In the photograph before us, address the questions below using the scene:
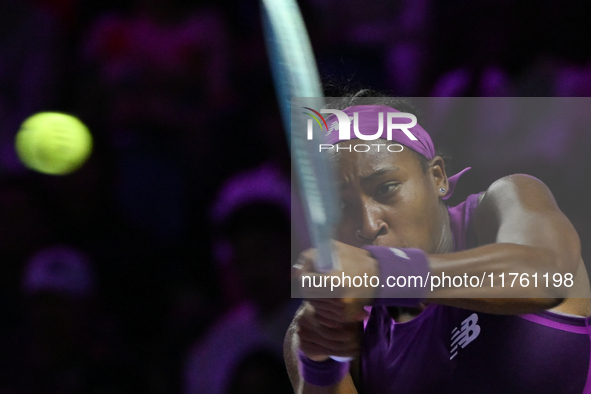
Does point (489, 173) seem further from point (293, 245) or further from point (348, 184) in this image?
point (293, 245)

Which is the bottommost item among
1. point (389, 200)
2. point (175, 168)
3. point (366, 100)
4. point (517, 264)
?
point (517, 264)

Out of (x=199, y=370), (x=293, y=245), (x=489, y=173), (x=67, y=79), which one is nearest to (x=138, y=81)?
(x=67, y=79)

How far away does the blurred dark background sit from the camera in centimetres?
100

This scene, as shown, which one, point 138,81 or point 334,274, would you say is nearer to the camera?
point 334,274

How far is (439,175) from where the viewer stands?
2.87 feet

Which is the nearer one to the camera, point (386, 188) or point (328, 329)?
point (328, 329)

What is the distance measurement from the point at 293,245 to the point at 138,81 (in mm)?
492

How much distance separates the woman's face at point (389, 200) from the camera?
841 mm

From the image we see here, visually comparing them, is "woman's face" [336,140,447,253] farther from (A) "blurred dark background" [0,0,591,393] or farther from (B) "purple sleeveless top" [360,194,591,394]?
(A) "blurred dark background" [0,0,591,393]

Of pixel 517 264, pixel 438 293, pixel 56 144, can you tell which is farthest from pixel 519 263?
pixel 56 144

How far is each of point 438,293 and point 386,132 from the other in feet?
1.07

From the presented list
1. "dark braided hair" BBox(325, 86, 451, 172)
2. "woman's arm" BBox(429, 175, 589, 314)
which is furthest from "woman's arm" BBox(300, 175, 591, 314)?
"dark braided hair" BBox(325, 86, 451, 172)

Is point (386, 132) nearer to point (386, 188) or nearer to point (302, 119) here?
point (386, 188)

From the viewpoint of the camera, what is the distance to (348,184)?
2.82ft
